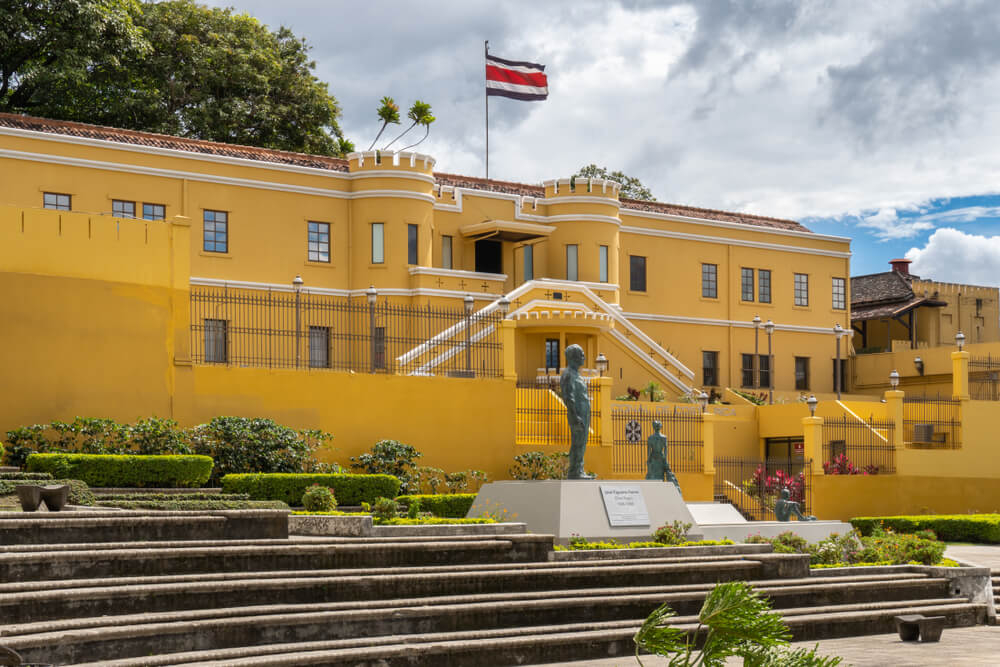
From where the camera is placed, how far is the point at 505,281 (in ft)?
120

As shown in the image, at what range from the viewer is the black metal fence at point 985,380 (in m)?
33.2

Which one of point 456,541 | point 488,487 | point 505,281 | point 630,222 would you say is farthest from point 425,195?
point 456,541

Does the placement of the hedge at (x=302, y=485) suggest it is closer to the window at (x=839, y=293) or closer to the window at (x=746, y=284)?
the window at (x=746, y=284)

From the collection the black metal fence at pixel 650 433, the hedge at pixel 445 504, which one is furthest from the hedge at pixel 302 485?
the black metal fence at pixel 650 433

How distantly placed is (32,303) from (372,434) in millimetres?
7063

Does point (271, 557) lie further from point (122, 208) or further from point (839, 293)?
point (839, 293)

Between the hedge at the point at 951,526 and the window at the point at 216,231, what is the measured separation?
1777 centimetres

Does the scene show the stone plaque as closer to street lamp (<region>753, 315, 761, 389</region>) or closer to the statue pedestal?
the statue pedestal

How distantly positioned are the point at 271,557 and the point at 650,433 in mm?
17505

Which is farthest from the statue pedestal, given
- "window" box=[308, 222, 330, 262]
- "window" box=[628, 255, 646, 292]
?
"window" box=[628, 255, 646, 292]

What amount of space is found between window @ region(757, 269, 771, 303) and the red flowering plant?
1274 centimetres

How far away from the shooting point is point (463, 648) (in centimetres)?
1141

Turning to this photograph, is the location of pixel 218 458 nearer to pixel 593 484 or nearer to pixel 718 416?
Result: pixel 593 484

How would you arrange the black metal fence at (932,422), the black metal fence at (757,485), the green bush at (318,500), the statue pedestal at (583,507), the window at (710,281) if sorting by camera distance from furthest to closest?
1. the window at (710,281)
2. the black metal fence at (932,422)
3. the black metal fence at (757,485)
4. the green bush at (318,500)
5. the statue pedestal at (583,507)
